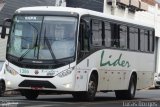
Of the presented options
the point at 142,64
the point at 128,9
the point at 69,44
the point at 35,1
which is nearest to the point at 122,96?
the point at 142,64

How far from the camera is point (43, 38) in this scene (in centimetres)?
2091

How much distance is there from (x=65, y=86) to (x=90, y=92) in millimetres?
1810

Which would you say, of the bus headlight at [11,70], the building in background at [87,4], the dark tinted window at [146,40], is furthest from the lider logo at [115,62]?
the building in background at [87,4]

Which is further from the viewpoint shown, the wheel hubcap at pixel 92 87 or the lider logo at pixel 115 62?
the lider logo at pixel 115 62

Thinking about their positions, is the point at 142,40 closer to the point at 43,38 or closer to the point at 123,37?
the point at 123,37

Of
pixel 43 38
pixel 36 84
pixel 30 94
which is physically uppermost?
pixel 43 38

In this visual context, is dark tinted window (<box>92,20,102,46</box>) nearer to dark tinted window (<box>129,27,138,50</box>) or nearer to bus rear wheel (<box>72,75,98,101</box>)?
bus rear wheel (<box>72,75,98,101</box>)

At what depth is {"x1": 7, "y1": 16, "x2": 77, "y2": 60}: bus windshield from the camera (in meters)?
20.7

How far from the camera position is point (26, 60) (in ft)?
68.2

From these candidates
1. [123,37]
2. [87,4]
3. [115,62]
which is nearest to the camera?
[115,62]

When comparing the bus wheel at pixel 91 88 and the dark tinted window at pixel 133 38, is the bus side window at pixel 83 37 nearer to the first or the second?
the bus wheel at pixel 91 88

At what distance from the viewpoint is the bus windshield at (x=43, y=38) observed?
20688 millimetres

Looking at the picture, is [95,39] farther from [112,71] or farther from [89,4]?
[89,4]

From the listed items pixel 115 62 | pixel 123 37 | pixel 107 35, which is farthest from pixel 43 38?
pixel 123 37
